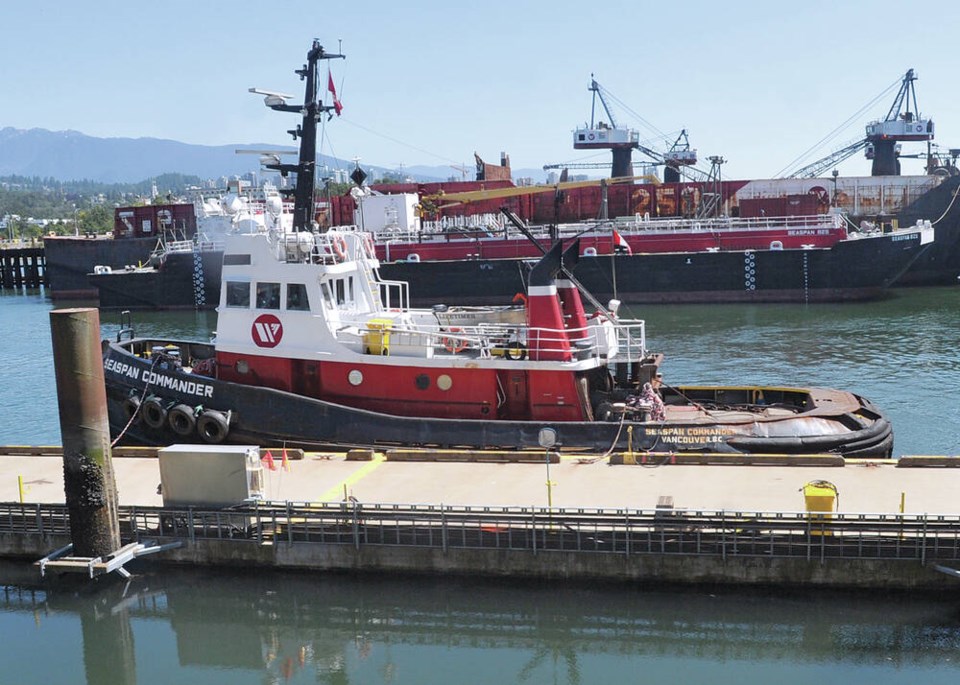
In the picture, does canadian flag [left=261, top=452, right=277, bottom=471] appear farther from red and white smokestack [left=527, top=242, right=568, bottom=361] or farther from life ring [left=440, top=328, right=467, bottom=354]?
red and white smokestack [left=527, top=242, right=568, bottom=361]

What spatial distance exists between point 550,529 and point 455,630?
178 cm

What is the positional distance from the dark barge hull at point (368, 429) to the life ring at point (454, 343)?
1.40 meters

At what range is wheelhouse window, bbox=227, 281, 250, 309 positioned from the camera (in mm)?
16984

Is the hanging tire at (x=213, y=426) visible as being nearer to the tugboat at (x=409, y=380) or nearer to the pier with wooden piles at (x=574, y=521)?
the tugboat at (x=409, y=380)

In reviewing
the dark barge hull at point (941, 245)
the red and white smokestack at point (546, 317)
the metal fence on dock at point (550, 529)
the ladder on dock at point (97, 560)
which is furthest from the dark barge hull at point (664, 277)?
the ladder on dock at point (97, 560)

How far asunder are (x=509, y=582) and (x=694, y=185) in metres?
52.4

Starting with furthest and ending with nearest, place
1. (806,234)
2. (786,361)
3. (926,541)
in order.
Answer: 1. (806,234)
2. (786,361)
3. (926,541)

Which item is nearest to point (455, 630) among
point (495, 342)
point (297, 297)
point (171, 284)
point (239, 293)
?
point (495, 342)

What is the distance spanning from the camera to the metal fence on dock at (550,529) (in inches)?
449

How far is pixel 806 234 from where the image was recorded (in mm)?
48750

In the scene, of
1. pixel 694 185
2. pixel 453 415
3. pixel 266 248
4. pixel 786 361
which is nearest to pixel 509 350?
pixel 453 415

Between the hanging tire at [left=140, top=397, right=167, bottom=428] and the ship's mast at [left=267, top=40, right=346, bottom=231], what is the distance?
157 inches

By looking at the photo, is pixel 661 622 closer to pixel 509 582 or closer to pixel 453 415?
pixel 509 582

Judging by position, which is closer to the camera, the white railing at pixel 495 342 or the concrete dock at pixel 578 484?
the concrete dock at pixel 578 484
